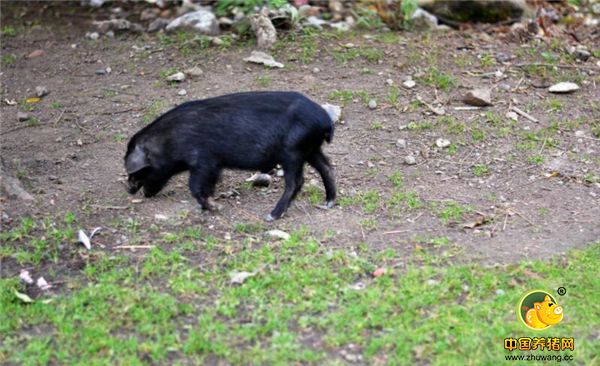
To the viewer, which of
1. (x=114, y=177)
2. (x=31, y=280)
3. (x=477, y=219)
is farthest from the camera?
(x=114, y=177)

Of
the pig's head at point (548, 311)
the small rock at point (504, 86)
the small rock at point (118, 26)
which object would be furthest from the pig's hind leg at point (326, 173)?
the small rock at point (118, 26)

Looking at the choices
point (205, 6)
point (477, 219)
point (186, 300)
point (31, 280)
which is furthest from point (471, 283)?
point (205, 6)

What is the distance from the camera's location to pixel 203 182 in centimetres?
698

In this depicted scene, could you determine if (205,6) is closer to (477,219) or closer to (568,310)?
(477,219)

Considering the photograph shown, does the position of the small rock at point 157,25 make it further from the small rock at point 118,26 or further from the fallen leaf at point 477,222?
the fallen leaf at point 477,222

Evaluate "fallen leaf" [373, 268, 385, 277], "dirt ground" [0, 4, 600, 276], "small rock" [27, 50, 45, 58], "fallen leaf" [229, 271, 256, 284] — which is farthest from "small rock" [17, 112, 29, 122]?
"fallen leaf" [373, 268, 385, 277]

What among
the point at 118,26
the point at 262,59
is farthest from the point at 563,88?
the point at 118,26

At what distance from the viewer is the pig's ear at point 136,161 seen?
7137 mm

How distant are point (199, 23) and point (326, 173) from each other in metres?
4.11

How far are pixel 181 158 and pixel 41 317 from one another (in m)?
1.96

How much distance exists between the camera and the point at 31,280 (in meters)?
5.98

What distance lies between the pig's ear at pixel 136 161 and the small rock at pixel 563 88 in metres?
4.59

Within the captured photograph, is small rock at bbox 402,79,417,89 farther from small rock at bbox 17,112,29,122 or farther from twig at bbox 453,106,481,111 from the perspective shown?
small rock at bbox 17,112,29,122

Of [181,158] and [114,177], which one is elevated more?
[181,158]
